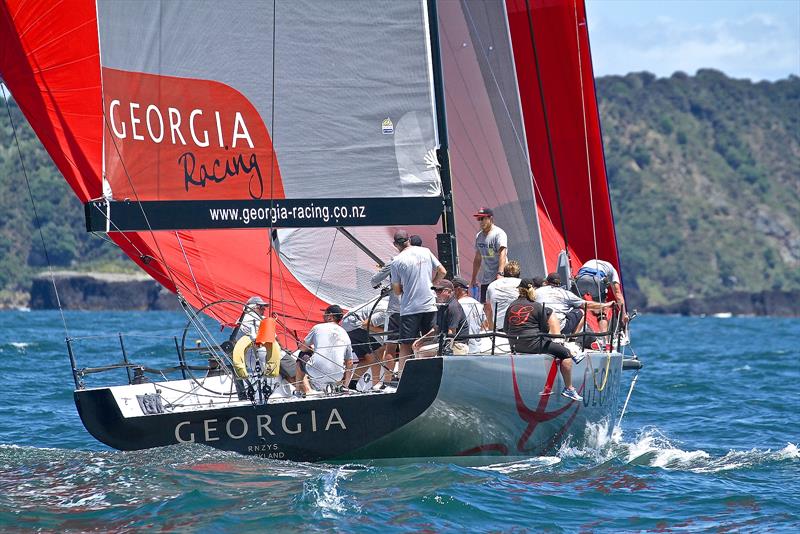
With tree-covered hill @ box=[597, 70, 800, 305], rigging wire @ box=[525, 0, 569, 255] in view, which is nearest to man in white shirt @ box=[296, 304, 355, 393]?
rigging wire @ box=[525, 0, 569, 255]

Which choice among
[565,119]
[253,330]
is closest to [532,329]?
[253,330]

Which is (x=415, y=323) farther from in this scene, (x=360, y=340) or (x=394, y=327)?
(x=360, y=340)

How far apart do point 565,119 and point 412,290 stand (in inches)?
190

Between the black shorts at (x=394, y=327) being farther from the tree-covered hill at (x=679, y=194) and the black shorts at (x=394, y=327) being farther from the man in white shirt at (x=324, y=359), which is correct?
the tree-covered hill at (x=679, y=194)

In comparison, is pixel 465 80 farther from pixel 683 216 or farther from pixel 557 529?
pixel 683 216

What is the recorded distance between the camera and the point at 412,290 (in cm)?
992

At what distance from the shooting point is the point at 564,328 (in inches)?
452

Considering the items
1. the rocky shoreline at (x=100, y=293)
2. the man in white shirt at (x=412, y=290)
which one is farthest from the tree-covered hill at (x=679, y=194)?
the man in white shirt at (x=412, y=290)

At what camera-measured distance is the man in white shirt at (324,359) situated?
393 inches

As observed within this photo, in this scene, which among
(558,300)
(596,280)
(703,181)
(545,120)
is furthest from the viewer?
(703,181)

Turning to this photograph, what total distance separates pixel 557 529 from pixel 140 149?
14.3 feet

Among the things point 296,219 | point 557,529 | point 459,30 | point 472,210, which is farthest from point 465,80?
point 557,529

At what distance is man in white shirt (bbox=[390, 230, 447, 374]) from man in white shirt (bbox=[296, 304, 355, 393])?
1.46ft

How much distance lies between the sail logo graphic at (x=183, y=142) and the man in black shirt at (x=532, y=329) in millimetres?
2000
